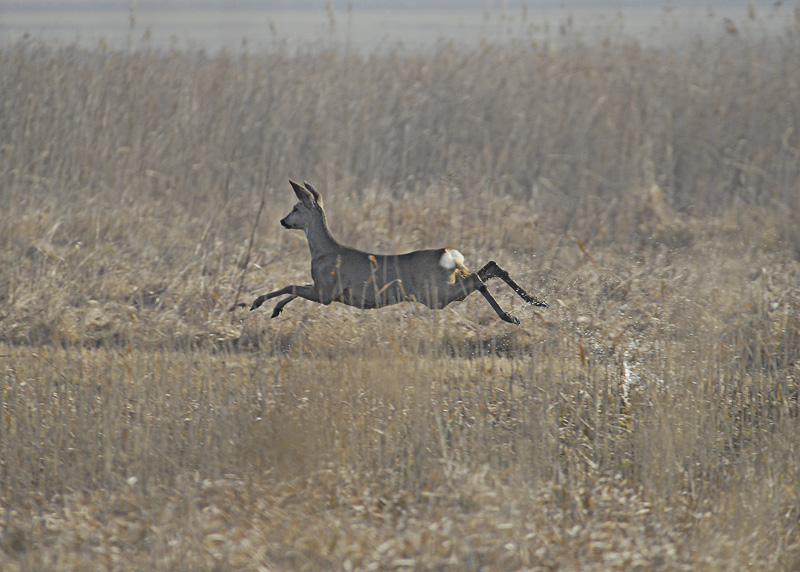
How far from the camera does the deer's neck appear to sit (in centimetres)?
559

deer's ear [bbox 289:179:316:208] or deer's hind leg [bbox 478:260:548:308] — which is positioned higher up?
deer's ear [bbox 289:179:316:208]

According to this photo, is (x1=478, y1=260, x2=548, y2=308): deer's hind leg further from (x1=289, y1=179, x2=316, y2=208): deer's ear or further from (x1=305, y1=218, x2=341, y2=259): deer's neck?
(x1=289, y1=179, x2=316, y2=208): deer's ear

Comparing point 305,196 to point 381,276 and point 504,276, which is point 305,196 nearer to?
point 381,276

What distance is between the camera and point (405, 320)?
20.4ft

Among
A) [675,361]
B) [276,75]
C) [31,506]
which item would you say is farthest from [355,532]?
[276,75]

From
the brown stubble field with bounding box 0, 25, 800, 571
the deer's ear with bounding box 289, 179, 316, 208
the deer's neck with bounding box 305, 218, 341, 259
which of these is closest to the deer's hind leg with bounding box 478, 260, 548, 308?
the brown stubble field with bounding box 0, 25, 800, 571

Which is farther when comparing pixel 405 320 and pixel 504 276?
pixel 405 320

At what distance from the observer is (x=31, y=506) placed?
12.4ft

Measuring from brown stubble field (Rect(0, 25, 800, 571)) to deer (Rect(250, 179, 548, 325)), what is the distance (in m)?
0.26

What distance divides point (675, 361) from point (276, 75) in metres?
7.40

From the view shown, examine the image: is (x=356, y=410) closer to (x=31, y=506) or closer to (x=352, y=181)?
(x=31, y=506)

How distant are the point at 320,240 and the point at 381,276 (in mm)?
526

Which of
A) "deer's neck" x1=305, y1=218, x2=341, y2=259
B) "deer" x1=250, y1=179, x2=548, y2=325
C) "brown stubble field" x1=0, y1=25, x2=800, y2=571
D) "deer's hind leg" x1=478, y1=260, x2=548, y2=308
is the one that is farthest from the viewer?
"deer's neck" x1=305, y1=218, x2=341, y2=259

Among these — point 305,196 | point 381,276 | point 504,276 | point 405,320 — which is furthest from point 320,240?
point 504,276
